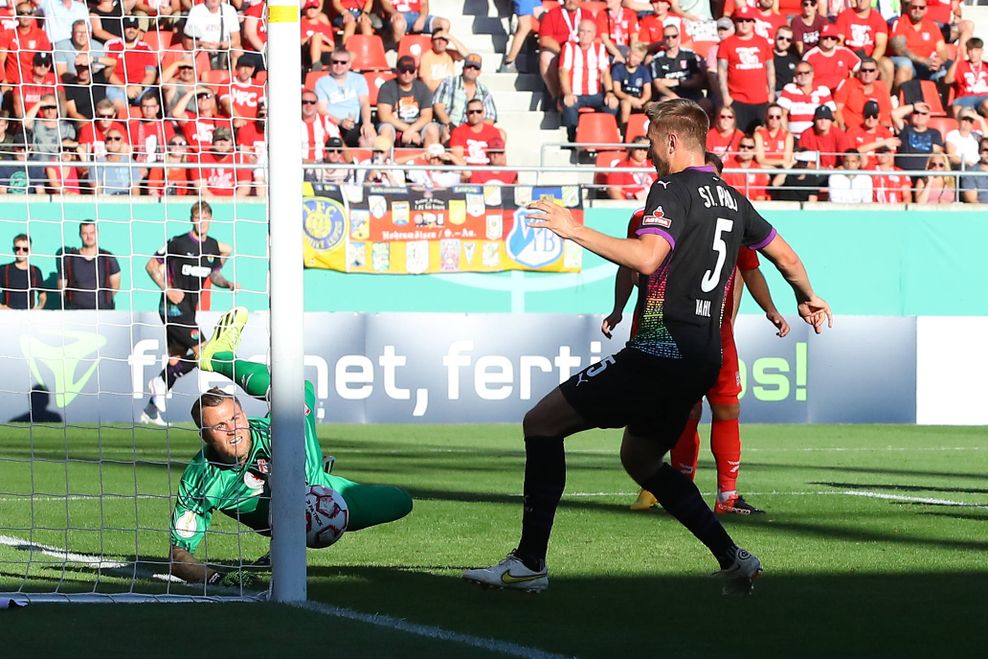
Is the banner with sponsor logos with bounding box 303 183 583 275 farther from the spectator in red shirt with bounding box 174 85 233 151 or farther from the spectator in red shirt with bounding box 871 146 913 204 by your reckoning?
the spectator in red shirt with bounding box 871 146 913 204

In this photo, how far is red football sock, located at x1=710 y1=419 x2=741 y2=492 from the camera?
9.19 m

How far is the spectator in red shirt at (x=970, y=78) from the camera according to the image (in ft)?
72.8

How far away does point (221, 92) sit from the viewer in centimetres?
1310

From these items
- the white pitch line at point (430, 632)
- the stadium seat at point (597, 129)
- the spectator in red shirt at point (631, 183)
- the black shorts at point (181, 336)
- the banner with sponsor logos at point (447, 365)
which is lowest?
the banner with sponsor logos at point (447, 365)

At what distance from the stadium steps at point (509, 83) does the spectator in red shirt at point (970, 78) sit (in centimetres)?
561

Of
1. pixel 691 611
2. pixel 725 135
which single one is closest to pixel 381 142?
pixel 725 135

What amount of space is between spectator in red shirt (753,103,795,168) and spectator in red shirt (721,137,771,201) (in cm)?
13

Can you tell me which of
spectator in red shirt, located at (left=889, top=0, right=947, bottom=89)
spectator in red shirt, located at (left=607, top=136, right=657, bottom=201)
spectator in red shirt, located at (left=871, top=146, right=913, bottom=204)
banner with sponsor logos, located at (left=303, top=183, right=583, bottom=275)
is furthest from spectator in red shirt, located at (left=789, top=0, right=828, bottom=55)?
banner with sponsor logos, located at (left=303, top=183, right=583, bottom=275)

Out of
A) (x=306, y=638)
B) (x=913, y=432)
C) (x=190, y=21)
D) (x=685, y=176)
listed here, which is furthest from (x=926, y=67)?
(x=306, y=638)

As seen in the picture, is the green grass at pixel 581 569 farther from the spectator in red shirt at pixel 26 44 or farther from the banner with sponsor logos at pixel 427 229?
the banner with sponsor logos at pixel 427 229

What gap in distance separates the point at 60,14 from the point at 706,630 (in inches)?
292

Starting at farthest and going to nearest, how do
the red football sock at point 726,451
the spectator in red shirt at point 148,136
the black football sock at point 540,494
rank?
the spectator in red shirt at point 148,136, the red football sock at point 726,451, the black football sock at point 540,494

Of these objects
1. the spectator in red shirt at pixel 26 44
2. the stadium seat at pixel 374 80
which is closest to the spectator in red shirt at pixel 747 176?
the stadium seat at pixel 374 80

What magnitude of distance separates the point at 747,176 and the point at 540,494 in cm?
1415
